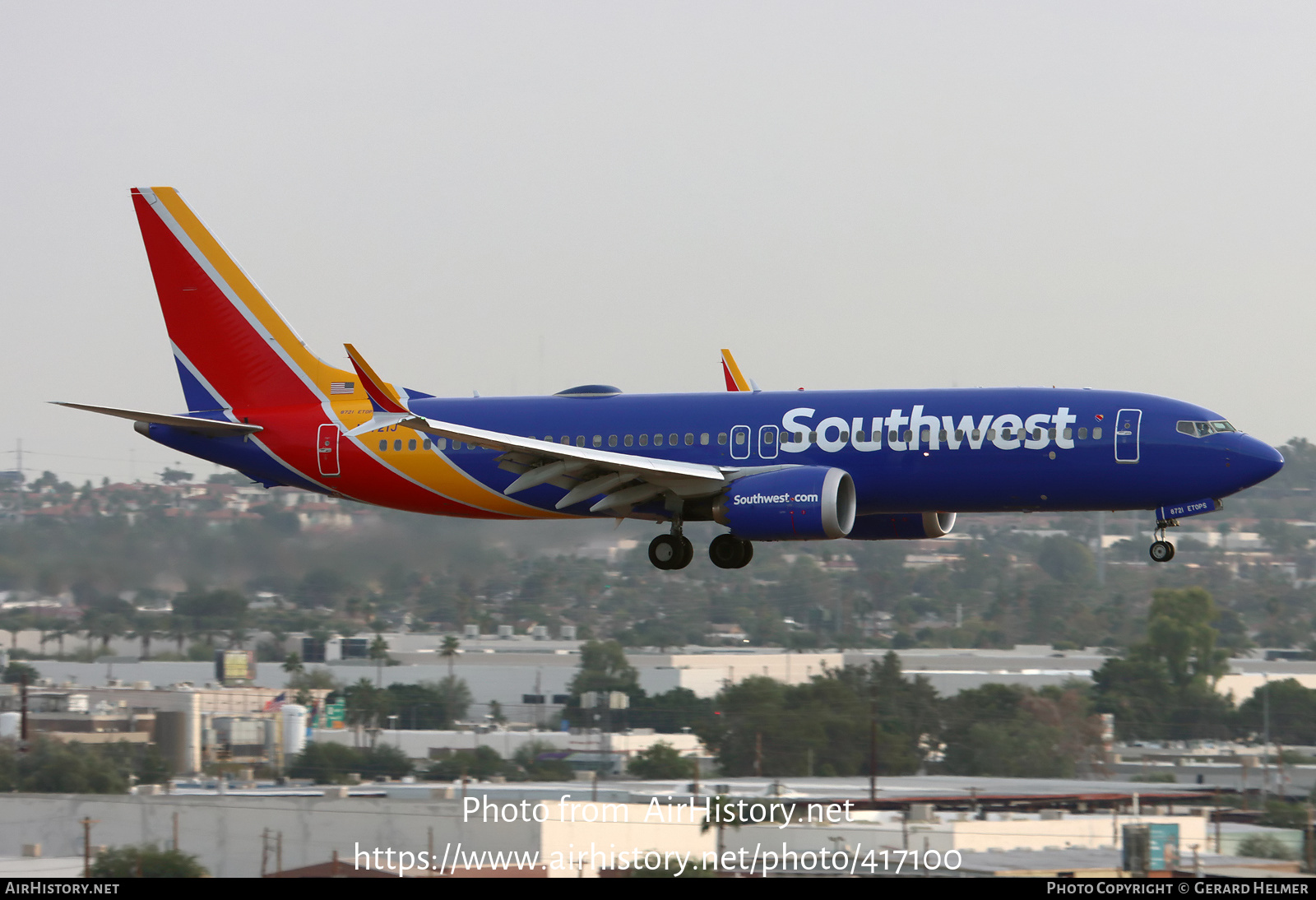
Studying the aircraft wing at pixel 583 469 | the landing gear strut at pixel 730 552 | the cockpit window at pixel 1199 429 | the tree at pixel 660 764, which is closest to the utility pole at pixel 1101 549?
the tree at pixel 660 764

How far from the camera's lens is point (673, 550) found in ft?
130

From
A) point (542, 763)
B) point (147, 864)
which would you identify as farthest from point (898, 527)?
point (542, 763)

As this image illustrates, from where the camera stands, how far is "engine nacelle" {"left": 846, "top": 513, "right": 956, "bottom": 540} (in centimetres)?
4053

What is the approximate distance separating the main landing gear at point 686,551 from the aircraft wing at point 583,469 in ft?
4.72

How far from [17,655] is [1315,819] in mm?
61348

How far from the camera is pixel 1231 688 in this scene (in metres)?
99.7

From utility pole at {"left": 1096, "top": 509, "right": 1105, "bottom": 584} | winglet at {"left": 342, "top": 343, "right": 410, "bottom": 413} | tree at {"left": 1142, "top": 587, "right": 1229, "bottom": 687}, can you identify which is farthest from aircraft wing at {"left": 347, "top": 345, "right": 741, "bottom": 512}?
utility pole at {"left": 1096, "top": 509, "right": 1105, "bottom": 584}

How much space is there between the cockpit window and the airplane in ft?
0.15

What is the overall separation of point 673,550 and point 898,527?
18.6ft

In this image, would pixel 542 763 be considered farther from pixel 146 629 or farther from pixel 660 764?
pixel 146 629

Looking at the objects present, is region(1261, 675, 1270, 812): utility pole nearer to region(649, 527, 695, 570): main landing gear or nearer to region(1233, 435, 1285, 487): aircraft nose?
region(1233, 435, 1285, 487): aircraft nose

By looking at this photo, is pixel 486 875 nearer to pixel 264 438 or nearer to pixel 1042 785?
pixel 264 438

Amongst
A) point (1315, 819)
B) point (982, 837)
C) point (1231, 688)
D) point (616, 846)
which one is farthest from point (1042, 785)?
point (1231, 688)

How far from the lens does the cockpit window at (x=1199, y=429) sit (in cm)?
3603
